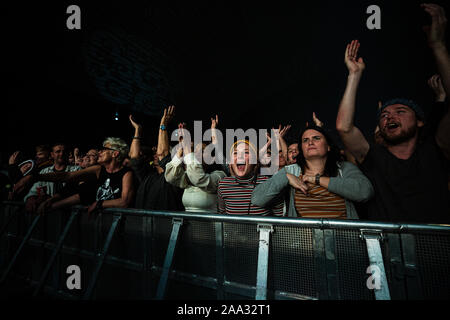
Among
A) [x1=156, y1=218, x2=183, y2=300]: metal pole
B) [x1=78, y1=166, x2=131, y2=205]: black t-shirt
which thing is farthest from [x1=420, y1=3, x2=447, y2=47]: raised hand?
[x1=78, y1=166, x2=131, y2=205]: black t-shirt

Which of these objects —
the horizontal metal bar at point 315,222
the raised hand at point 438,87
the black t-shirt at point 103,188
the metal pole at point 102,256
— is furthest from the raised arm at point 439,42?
the black t-shirt at point 103,188

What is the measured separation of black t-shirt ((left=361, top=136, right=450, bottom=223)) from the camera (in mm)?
1308

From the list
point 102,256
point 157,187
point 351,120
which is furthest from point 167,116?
point 351,120

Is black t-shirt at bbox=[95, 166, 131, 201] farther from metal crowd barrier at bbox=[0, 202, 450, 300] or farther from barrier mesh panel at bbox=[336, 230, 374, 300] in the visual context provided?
barrier mesh panel at bbox=[336, 230, 374, 300]

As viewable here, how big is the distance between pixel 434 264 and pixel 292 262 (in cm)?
67

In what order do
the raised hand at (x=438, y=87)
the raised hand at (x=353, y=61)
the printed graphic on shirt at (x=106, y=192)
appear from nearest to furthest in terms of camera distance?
the raised hand at (x=353, y=61), the raised hand at (x=438, y=87), the printed graphic on shirt at (x=106, y=192)

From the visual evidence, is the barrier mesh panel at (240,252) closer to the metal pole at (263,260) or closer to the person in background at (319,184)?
the metal pole at (263,260)

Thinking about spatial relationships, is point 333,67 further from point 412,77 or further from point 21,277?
point 21,277

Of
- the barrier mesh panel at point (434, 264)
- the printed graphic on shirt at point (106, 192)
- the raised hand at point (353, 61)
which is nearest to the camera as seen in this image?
the barrier mesh panel at point (434, 264)

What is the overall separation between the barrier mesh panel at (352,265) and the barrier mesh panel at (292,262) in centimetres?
15

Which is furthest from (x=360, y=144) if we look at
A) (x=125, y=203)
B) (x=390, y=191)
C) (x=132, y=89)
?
(x=132, y=89)

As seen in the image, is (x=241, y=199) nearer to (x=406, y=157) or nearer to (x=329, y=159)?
(x=329, y=159)

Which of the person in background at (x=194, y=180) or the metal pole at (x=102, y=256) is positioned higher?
the person in background at (x=194, y=180)

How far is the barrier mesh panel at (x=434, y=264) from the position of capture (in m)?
0.96
